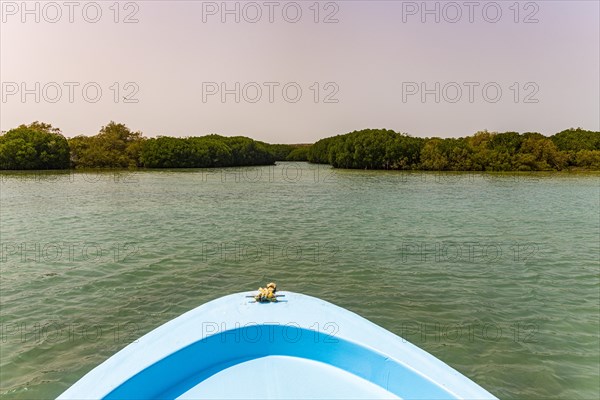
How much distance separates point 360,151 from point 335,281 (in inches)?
2753

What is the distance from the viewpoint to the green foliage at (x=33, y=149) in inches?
2339

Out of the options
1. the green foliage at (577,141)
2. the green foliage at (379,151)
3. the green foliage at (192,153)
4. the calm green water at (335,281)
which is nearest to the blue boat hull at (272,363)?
the calm green water at (335,281)

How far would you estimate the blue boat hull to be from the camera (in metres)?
2.17

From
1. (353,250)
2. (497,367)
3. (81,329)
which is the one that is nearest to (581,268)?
(353,250)

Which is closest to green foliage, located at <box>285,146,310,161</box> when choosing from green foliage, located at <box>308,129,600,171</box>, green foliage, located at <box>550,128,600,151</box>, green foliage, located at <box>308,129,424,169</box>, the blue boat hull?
green foliage, located at <box>308,129,424,169</box>

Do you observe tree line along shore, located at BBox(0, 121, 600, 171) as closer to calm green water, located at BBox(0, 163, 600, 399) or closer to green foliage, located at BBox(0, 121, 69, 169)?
green foliage, located at BBox(0, 121, 69, 169)

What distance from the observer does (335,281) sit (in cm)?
735

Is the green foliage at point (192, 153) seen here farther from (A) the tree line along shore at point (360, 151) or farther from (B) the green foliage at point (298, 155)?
(B) the green foliage at point (298, 155)

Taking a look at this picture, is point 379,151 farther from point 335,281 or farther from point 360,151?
point 335,281

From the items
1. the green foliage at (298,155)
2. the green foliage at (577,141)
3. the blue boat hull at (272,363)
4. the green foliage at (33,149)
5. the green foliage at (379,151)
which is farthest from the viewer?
the green foliage at (298,155)

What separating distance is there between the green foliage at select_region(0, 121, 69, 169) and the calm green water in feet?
180

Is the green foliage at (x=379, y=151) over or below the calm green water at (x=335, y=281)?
over

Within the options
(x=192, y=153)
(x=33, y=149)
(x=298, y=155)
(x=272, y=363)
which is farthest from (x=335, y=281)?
(x=298, y=155)

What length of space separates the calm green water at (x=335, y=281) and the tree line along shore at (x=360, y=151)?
5164 cm
